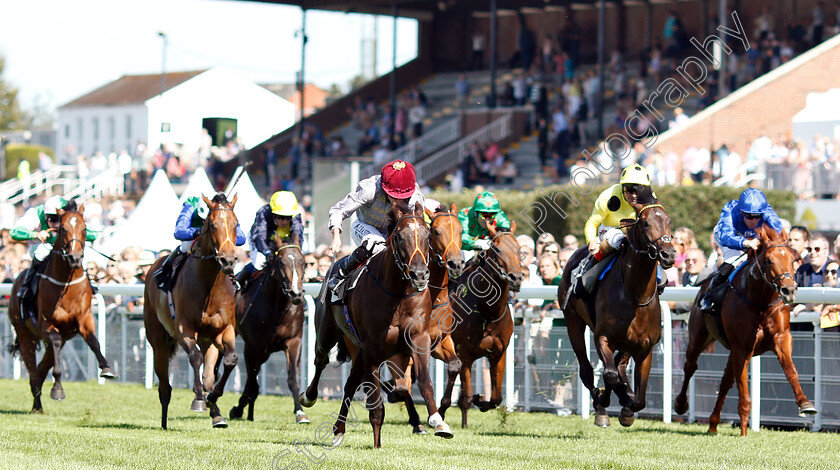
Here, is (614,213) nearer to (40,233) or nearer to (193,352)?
(193,352)

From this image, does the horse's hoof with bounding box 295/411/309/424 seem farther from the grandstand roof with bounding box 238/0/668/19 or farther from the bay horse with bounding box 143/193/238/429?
the grandstand roof with bounding box 238/0/668/19

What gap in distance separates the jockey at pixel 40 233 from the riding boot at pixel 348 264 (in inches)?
158

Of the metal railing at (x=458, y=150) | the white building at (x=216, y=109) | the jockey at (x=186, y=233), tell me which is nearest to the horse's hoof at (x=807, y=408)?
the jockey at (x=186, y=233)

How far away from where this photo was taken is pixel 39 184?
103 ft

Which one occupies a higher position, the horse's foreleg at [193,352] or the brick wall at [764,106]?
the brick wall at [764,106]

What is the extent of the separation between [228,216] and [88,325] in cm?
293

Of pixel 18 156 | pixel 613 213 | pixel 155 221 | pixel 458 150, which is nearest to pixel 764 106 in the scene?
pixel 458 150

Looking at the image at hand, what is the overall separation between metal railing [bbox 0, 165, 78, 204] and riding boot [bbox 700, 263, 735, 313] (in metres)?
22.5

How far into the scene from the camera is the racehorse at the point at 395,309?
752 cm

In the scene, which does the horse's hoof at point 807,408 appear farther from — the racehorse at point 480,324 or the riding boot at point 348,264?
the riding boot at point 348,264

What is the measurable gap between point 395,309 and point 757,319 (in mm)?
3166

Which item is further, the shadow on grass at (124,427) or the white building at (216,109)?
the white building at (216,109)

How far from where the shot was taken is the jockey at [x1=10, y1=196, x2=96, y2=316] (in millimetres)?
12078

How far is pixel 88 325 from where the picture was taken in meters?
12.0
